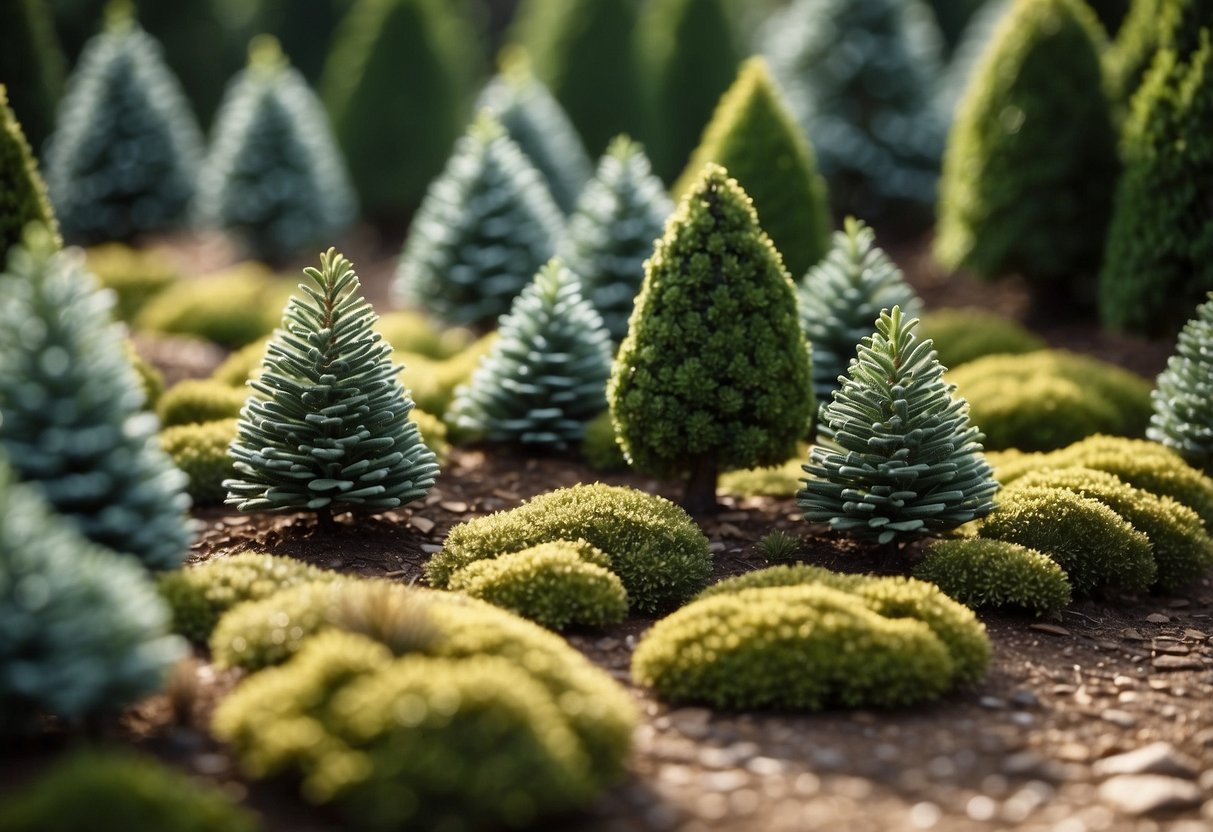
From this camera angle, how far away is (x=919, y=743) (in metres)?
A: 5.77

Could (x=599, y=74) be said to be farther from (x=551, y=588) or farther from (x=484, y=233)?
(x=551, y=588)

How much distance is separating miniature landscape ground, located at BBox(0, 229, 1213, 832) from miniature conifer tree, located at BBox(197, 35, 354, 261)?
9900 mm

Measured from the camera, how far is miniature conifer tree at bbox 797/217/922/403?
9906 mm

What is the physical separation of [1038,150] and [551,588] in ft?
28.2

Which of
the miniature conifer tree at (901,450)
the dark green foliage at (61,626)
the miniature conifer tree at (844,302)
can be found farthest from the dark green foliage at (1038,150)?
the dark green foliage at (61,626)

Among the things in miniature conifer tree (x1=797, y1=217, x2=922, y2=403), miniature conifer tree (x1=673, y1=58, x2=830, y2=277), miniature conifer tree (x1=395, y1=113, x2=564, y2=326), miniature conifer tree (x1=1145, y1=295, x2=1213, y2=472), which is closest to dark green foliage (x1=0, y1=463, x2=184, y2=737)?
A: miniature conifer tree (x1=797, y1=217, x2=922, y2=403)

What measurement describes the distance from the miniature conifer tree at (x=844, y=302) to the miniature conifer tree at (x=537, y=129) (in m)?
6.22

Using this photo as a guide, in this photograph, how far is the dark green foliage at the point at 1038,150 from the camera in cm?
1273

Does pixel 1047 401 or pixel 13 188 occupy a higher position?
pixel 13 188

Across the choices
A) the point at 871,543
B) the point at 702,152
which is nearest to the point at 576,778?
the point at 871,543

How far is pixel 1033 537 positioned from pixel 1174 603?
3.74 ft

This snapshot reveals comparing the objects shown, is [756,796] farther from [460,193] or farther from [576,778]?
[460,193]

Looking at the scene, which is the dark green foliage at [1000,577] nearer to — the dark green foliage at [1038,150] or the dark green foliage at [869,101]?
the dark green foliage at [1038,150]

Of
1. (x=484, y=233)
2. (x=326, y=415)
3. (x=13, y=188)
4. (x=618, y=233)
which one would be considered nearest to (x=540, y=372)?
(x=618, y=233)
